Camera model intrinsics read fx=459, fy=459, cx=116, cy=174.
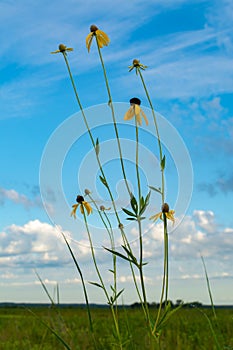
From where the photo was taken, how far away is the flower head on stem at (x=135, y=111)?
2797 mm

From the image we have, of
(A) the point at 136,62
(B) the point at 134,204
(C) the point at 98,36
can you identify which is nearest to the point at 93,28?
(C) the point at 98,36

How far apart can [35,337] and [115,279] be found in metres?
4.74

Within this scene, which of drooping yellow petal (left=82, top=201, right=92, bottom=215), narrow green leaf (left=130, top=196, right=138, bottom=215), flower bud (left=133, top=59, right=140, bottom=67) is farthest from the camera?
drooping yellow petal (left=82, top=201, right=92, bottom=215)

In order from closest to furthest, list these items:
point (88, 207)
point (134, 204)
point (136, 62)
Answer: point (134, 204) < point (136, 62) < point (88, 207)

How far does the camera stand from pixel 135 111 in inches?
110

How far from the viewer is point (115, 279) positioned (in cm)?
349

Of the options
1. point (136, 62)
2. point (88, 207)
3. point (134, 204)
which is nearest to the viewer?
point (134, 204)

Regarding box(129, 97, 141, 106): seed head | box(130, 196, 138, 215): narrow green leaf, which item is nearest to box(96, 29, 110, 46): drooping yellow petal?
box(129, 97, 141, 106): seed head

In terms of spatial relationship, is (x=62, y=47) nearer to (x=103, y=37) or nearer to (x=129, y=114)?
(x=103, y=37)

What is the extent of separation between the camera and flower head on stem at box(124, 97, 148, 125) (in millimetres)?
2797

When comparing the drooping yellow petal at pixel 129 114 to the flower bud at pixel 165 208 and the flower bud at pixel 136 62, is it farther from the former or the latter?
the flower bud at pixel 165 208

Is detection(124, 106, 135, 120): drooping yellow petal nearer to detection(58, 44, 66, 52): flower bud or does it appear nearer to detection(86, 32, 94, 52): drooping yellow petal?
detection(86, 32, 94, 52): drooping yellow petal

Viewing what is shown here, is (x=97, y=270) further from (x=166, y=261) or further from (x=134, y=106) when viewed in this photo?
(x=134, y=106)

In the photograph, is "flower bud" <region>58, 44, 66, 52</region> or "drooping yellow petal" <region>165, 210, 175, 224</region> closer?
"drooping yellow petal" <region>165, 210, 175, 224</region>
